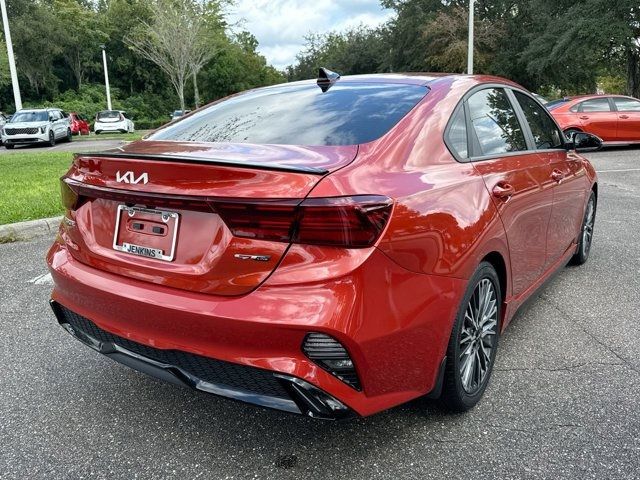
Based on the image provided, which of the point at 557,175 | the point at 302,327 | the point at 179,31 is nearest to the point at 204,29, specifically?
the point at 179,31

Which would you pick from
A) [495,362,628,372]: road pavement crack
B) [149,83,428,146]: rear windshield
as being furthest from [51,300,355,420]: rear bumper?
[495,362,628,372]: road pavement crack

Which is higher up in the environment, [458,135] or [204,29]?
[204,29]

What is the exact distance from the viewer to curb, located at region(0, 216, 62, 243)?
5961mm

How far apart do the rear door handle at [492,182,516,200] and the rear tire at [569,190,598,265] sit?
219 cm

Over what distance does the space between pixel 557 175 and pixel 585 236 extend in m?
1.56

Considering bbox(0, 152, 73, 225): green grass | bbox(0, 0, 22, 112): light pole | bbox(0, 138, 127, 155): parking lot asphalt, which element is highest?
bbox(0, 0, 22, 112): light pole

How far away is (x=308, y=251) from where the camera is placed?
1935 millimetres

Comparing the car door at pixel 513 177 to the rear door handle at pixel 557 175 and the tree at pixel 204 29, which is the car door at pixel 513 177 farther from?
the tree at pixel 204 29

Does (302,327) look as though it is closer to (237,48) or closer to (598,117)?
(598,117)

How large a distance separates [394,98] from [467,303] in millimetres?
1045

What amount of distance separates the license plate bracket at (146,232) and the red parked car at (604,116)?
46.4 feet

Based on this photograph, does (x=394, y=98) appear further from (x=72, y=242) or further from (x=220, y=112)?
(x=72, y=242)

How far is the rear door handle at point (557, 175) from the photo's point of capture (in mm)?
3545

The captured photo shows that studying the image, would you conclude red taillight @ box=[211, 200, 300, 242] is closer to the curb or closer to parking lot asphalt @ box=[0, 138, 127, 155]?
the curb
